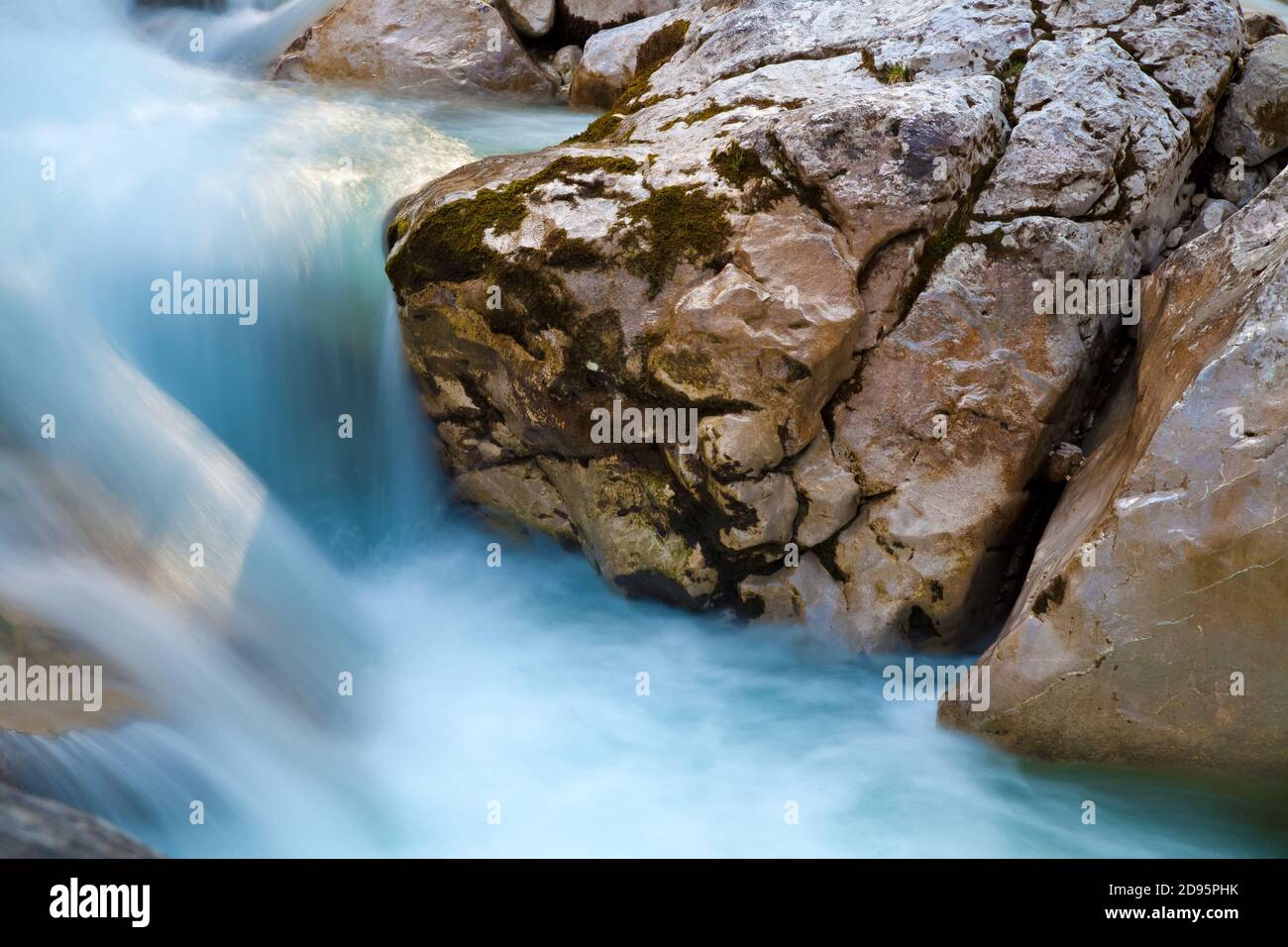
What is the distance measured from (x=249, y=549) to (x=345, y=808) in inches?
72.8

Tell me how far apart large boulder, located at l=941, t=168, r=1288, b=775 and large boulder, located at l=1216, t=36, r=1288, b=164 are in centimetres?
124

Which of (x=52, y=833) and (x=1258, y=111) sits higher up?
(x=1258, y=111)

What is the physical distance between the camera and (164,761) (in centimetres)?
471

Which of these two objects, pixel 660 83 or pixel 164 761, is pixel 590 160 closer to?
pixel 660 83

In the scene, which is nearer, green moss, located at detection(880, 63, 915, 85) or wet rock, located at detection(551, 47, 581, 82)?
green moss, located at detection(880, 63, 915, 85)

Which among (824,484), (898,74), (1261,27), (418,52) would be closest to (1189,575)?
(824,484)

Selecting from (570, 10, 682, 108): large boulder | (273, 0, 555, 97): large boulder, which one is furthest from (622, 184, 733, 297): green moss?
(273, 0, 555, 97): large boulder

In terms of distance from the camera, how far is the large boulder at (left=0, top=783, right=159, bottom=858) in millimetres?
3377

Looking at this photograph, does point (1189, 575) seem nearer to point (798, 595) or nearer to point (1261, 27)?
point (798, 595)

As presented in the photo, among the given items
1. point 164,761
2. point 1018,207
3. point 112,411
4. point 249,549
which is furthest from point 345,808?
point 1018,207

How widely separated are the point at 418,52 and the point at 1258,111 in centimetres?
771

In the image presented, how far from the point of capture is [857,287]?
5953mm

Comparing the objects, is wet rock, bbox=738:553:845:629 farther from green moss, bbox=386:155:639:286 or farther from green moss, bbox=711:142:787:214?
green moss, bbox=386:155:639:286

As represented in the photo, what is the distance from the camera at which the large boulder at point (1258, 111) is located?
6.52 m
